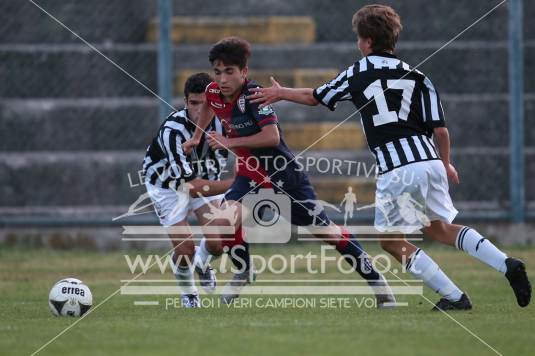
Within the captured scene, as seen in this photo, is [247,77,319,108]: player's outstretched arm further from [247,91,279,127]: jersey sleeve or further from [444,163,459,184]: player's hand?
[444,163,459,184]: player's hand

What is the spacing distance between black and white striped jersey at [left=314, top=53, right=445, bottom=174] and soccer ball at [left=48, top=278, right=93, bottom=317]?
6.12ft

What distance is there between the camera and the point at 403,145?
6602mm

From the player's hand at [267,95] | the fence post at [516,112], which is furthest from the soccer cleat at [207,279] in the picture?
the fence post at [516,112]

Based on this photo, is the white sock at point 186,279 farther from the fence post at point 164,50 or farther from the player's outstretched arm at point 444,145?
the fence post at point 164,50

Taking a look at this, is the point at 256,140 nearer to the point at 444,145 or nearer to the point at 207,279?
the point at 444,145

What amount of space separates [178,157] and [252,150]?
3.07 ft

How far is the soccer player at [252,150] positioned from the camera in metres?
7.11

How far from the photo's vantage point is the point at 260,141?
7102 mm

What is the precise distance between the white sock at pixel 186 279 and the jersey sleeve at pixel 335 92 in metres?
1.63

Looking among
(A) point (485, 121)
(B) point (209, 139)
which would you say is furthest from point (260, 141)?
(A) point (485, 121)

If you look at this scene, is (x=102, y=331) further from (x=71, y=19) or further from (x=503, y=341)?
(x=71, y=19)

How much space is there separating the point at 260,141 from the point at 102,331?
1842 millimetres

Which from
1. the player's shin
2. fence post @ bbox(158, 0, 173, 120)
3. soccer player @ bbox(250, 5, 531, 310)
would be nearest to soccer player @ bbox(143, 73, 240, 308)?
the player's shin

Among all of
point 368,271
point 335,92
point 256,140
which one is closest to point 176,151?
point 256,140
